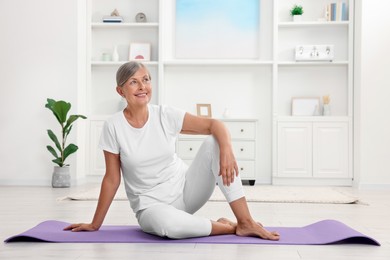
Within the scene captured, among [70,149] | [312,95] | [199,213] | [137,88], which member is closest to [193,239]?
[137,88]

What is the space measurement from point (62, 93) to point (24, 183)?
1066mm

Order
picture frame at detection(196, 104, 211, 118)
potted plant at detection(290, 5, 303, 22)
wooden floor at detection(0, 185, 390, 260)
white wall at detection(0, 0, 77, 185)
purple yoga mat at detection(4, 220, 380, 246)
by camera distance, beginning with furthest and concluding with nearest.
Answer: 1. picture frame at detection(196, 104, 211, 118)
2. potted plant at detection(290, 5, 303, 22)
3. white wall at detection(0, 0, 77, 185)
4. purple yoga mat at detection(4, 220, 380, 246)
5. wooden floor at detection(0, 185, 390, 260)

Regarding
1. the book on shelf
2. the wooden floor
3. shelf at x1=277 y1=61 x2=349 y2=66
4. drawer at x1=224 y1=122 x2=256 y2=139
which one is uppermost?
the book on shelf

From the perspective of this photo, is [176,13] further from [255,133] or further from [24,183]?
[24,183]

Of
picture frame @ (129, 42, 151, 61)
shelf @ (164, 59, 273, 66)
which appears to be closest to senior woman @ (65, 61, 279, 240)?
shelf @ (164, 59, 273, 66)

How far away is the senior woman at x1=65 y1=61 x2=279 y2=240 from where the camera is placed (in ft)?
8.66

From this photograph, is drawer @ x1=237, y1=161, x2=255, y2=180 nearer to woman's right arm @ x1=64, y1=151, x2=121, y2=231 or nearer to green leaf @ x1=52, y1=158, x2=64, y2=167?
green leaf @ x1=52, y1=158, x2=64, y2=167

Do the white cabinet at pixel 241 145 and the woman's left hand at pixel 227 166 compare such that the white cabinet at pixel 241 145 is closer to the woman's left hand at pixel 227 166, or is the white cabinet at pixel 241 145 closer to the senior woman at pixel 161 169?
the senior woman at pixel 161 169

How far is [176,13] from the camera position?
280 inches

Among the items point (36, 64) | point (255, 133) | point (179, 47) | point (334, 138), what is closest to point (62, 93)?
point (36, 64)

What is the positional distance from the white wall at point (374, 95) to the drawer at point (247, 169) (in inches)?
45.8

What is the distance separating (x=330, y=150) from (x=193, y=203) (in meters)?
4.23

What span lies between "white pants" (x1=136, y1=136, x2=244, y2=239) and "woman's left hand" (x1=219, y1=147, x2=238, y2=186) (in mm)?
56

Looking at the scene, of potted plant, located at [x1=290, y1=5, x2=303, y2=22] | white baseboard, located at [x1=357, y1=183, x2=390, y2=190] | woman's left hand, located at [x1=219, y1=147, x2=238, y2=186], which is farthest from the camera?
potted plant, located at [x1=290, y1=5, x2=303, y2=22]
